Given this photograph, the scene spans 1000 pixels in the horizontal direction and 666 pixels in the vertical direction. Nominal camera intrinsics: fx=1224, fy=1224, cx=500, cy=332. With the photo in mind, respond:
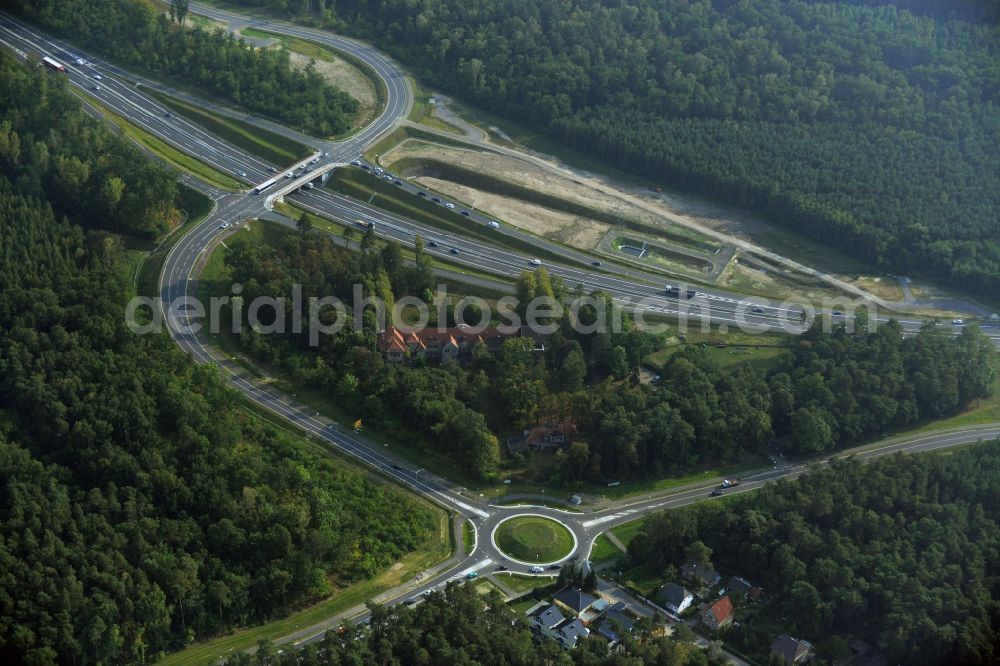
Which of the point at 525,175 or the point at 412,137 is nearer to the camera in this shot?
the point at 525,175

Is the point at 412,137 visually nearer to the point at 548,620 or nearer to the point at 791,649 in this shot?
the point at 548,620

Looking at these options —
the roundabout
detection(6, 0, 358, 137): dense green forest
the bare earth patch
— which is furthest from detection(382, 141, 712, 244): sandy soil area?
the roundabout

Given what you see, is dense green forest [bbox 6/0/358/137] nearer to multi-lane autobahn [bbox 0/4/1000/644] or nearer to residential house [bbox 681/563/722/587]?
multi-lane autobahn [bbox 0/4/1000/644]

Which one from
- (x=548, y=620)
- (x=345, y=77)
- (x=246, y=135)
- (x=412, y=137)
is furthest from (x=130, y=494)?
(x=345, y=77)

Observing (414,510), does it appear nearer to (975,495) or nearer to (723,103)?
(975,495)

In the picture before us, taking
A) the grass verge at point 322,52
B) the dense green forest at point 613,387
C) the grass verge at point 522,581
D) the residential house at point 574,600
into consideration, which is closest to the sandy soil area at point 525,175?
the grass verge at point 322,52

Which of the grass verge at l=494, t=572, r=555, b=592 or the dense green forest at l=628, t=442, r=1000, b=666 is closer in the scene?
the dense green forest at l=628, t=442, r=1000, b=666
